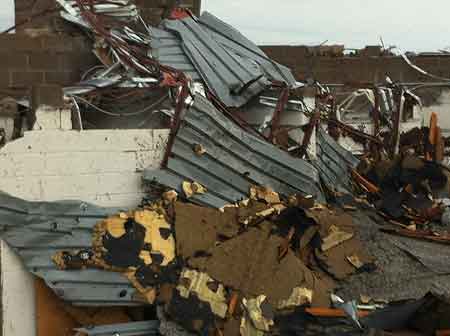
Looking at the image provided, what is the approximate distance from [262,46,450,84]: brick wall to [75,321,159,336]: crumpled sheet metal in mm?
9568

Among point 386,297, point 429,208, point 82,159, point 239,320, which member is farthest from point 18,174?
point 429,208

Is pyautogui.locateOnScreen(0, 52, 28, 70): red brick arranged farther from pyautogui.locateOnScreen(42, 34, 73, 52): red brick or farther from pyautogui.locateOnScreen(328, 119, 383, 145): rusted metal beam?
pyautogui.locateOnScreen(328, 119, 383, 145): rusted metal beam

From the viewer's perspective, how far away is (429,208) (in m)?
9.11

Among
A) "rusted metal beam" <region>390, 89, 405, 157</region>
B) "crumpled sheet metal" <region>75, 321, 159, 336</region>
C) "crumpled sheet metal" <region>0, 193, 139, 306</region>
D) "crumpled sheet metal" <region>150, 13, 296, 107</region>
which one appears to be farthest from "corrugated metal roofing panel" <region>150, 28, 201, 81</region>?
"rusted metal beam" <region>390, 89, 405, 157</region>

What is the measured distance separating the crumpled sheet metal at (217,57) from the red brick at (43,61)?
Answer: 1.36 meters

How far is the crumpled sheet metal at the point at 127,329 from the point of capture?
680cm

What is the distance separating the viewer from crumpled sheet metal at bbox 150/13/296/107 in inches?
348

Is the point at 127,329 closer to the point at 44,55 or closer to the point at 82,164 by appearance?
the point at 82,164

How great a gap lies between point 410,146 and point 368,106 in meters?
2.88

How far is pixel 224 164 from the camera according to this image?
25.0 feet

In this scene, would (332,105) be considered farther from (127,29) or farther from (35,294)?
(35,294)

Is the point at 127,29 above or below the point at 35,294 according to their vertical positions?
above

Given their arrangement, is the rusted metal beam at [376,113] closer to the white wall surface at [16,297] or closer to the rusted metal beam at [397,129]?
the rusted metal beam at [397,129]

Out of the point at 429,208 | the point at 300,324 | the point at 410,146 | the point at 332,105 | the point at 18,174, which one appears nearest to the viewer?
the point at 300,324
